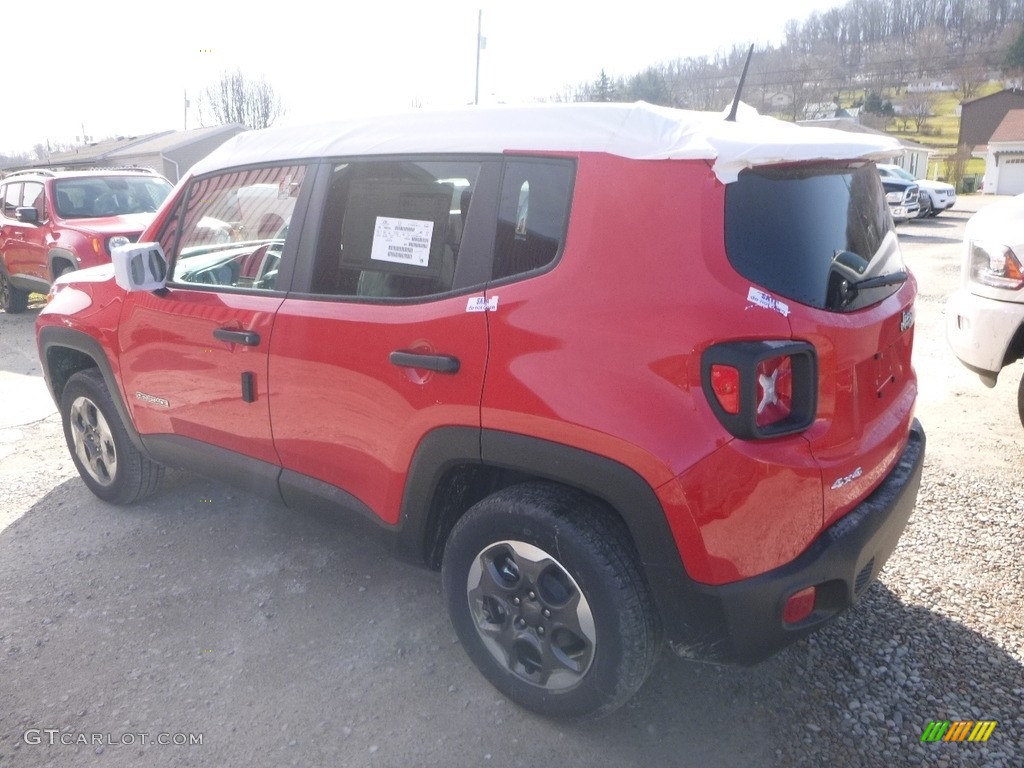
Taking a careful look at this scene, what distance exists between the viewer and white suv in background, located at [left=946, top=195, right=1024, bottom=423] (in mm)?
4410

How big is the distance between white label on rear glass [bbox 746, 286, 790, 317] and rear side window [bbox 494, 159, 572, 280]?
582 millimetres

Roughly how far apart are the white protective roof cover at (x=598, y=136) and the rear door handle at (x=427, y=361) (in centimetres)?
69

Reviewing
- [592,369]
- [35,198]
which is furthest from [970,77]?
[592,369]

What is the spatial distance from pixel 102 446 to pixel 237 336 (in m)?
1.65

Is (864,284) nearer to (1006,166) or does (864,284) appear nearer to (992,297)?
(992,297)

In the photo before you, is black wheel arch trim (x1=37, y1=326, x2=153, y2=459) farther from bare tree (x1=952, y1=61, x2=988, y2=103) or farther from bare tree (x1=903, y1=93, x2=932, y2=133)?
bare tree (x1=952, y1=61, x2=988, y2=103)

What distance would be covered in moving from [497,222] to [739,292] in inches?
32.6

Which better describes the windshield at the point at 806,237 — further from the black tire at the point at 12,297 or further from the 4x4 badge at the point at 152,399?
the black tire at the point at 12,297

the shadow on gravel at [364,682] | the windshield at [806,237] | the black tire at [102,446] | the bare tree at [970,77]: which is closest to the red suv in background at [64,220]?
the black tire at [102,446]

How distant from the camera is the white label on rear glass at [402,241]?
2.79 meters

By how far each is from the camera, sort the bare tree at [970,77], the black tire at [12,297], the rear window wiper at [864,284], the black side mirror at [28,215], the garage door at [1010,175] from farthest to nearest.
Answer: the bare tree at [970,77] → the garage door at [1010,175] → the black tire at [12,297] → the black side mirror at [28,215] → the rear window wiper at [864,284]

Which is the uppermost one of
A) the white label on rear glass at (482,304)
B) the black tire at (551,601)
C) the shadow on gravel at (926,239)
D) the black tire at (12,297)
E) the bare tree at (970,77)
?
the bare tree at (970,77)

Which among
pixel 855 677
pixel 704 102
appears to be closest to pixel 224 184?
pixel 855 677

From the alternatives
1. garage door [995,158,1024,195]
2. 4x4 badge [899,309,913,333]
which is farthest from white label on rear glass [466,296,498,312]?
garage door [995,158,1024,195]
